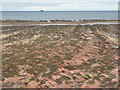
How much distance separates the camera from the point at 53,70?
14.8m

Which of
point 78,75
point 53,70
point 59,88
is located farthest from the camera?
point 53,70

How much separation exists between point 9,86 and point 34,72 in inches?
117

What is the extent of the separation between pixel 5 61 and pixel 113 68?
1157cm

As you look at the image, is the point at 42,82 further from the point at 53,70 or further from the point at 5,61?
the point at 5,61

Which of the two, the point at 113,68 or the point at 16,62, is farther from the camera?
the point at 16,62

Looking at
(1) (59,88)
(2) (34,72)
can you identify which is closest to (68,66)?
(2) (34,72)

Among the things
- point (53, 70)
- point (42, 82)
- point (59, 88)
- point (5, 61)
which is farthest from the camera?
point (5, 61)

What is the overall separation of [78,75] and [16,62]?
7.20 metres

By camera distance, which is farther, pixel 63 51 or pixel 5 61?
pixel 63 51

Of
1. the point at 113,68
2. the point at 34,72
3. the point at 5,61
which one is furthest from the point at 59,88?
the point at 5,61

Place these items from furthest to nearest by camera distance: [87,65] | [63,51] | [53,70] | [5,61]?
[63,51]
[5,61]
[87,65]
[53,70]

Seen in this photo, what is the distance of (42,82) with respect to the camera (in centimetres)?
1224

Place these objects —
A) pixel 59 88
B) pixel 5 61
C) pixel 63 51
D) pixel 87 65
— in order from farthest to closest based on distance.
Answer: pixel 63 51 < pixel 5 61 < pixel 87 65 < pixel 59 88

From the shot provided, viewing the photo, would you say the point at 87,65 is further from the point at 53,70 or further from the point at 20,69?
the point at 20,69
